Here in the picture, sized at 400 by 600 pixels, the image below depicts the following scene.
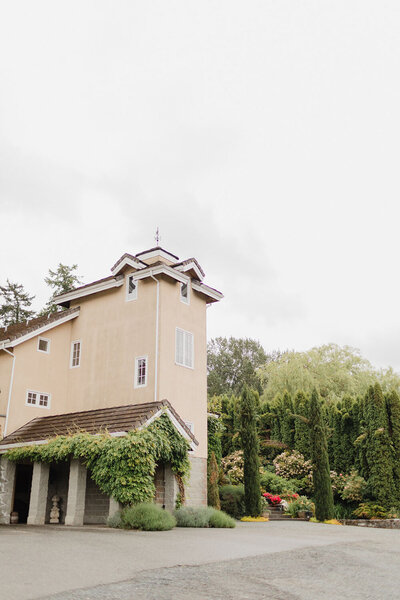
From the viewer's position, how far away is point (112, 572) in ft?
23.6

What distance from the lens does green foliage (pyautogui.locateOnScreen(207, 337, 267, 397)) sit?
5147 centimetres

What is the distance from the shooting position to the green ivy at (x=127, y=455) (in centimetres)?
1453

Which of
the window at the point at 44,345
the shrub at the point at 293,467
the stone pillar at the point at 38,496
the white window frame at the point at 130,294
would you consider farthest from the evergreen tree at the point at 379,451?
the window at the point at 44,345

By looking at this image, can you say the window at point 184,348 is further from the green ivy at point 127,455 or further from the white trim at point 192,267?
the green ivy at point 127,455

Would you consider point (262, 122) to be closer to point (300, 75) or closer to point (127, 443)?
point (300, 75)

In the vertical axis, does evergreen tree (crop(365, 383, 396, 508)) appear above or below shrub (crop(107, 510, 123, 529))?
above

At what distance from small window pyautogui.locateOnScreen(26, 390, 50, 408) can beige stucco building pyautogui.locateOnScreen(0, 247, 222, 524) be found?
0.04 m

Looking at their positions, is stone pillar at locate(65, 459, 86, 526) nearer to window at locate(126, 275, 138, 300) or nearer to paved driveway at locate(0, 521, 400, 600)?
paved driveway at locate(0, 521, 400, 600)

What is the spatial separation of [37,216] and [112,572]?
46.2 ft

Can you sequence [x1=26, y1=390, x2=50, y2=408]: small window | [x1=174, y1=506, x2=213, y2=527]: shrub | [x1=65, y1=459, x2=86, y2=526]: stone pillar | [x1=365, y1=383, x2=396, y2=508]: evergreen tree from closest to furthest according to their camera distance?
[x1=65, y1=459, x2=86, y2=526]: stone pillar → [x1=174, y1=506, x2=213, y2=527]: shrub → [x1=26, y1=390, x2=50, y2=408]: small window → [x1=365, y1=383, x2=396, y2=508]: evergreen tree

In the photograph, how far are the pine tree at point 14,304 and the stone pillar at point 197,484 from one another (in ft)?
→ 88.1

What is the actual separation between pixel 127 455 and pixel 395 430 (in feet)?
40.6

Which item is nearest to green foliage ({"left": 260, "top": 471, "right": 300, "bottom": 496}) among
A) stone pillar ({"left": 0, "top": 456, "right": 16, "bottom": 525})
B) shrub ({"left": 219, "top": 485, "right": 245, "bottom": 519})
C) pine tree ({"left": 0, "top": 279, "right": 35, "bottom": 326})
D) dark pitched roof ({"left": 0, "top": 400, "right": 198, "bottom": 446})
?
shrub ({"left": 219, "top": 485, "right": 245, "bottom": 519})

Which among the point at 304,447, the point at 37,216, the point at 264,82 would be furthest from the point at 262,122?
the point at 304,447
